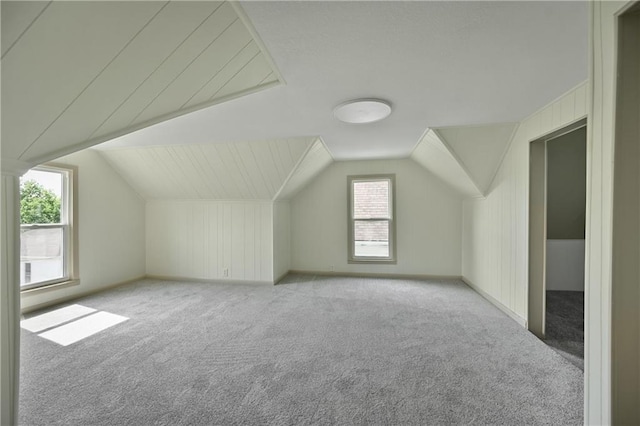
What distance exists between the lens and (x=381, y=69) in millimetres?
1638

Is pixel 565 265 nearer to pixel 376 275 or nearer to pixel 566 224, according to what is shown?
pixel 566 224

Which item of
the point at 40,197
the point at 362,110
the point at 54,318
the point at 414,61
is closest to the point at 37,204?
the point at 40,197

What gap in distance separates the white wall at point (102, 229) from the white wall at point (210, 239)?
308 mm

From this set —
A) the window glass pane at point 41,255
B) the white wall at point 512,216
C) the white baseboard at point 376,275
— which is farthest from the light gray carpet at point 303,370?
the white baseboard at point 376,275

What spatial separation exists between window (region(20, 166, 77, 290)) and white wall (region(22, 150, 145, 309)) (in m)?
0.12

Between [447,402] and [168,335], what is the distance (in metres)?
2.49

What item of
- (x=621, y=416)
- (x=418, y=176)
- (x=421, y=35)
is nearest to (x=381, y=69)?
(x=421, y=35)

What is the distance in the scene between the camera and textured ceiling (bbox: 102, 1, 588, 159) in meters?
1.16

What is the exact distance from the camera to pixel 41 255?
3.26 meters

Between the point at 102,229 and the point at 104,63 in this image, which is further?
the point at 102,229

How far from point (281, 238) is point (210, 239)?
125 cm

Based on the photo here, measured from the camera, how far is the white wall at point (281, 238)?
4.32 m

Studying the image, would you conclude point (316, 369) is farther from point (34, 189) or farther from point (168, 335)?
point (34, 189)

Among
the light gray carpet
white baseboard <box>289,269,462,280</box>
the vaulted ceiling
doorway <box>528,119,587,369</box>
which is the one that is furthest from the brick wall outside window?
doorway <box>528,119,587,369</box>
